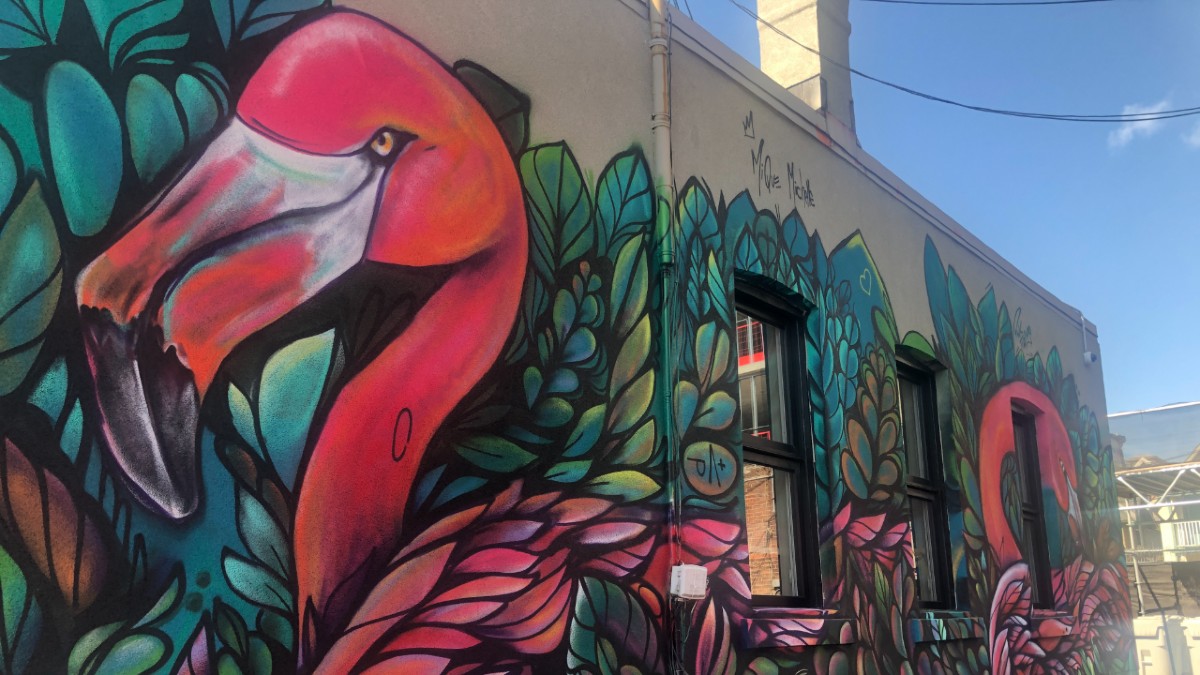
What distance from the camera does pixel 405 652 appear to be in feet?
12.0

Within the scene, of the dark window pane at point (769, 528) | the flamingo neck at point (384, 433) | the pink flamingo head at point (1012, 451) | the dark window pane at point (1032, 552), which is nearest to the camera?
the flamingo neck at point (384, 433)

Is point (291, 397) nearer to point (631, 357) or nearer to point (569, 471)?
point (569, 471)

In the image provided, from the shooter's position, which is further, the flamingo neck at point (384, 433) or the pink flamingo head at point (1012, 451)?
the pink flamingo head at point (1012, 451)

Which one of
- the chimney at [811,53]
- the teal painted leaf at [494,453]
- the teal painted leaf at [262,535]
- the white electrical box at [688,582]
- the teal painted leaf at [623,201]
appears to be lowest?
the white electrical box at [688,582]

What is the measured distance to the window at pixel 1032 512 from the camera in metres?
9.26

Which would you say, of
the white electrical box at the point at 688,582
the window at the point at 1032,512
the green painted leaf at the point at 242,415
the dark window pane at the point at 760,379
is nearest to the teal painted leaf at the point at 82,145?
the green painted leaf at the point at 242,415

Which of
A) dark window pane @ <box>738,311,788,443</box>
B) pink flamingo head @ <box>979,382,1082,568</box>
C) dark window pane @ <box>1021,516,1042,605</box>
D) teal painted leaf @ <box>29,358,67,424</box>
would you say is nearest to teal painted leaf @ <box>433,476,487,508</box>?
teal painted leaf @ <box>29,358,67,424</box>

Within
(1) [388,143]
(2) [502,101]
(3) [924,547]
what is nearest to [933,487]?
(3) [924,547]

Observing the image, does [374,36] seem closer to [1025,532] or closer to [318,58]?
[318,58]

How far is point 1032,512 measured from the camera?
9.45 metres

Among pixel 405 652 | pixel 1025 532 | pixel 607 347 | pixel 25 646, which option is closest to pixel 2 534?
pixel 25 646

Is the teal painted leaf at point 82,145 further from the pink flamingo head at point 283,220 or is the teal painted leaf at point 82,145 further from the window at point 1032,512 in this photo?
the window at point 1032,512

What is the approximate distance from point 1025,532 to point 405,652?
7.22m

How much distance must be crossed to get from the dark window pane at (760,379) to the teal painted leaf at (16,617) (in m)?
3.85
